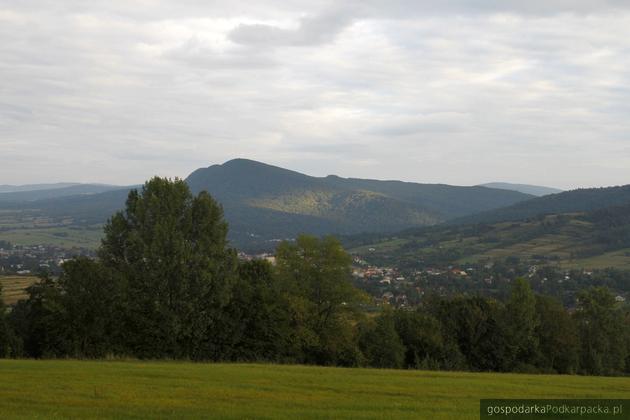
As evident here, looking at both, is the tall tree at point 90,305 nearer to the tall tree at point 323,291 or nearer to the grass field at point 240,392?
the grass field at point 240,392

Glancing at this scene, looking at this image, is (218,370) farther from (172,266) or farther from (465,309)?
(465,309)

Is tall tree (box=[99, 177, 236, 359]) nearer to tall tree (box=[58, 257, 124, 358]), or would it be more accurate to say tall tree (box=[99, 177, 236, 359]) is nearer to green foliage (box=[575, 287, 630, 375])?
tall tree (box=[58, 257, 124, 358])

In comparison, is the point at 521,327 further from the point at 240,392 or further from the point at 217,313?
the point at 240,392

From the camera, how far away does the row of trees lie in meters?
36.3

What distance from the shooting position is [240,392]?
19.2 meters

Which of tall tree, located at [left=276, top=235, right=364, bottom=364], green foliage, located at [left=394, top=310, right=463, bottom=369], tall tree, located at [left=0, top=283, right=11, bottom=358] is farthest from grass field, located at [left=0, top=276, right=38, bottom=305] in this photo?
green foliage, located at [left=394, top=310, right=463, bottom=369]

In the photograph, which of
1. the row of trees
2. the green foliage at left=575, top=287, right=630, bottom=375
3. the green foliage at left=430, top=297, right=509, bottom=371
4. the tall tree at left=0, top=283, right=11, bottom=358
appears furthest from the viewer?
the green foliage at left=575, top=287, right=630, bottom=375

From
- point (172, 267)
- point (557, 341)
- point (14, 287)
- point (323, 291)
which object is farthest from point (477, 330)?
point (14, 287)

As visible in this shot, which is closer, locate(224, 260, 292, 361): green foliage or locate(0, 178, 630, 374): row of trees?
locate(0, 178, 630, 374): row of trees

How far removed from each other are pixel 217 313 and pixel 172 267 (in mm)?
4444

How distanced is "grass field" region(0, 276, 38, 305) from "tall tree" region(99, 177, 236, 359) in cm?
4172

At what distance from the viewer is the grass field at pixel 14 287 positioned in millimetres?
80219

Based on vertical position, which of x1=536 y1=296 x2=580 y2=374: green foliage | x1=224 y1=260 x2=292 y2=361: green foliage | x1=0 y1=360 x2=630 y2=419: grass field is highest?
x1=0 y1=360 x2=630 y2=419: grass field

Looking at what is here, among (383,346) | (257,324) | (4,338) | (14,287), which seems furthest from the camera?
(14,287)
